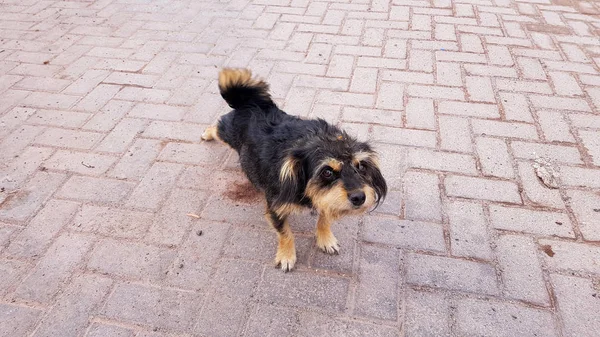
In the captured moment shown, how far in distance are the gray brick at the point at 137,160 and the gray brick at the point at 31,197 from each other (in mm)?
459

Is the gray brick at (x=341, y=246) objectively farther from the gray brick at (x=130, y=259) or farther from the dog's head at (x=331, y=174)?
the gray brick at (x=130, y=259)

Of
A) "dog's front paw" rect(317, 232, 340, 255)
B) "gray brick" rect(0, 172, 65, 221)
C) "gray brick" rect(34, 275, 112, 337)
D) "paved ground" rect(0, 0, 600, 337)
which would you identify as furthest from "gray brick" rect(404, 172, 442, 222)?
"gray brick" rect(0, 172, 65, 221)

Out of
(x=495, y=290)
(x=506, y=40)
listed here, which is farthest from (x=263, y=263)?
(x=506, y=40)

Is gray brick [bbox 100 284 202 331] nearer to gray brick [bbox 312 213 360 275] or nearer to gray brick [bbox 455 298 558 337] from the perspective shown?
gray brick [bbox 312 213 360 275]

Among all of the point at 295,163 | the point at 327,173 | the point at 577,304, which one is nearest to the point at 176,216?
the point at 295,163

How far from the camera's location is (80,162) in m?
3.70

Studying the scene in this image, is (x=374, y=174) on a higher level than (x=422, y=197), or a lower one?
higher

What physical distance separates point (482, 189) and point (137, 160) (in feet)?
9.61

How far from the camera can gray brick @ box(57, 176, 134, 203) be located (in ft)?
11.1

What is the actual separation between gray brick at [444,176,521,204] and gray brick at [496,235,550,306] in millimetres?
401

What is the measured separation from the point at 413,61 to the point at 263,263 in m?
3.28

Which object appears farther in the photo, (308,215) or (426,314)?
(308,215)

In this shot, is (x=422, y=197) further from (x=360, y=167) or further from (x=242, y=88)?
(x=242, y=88)

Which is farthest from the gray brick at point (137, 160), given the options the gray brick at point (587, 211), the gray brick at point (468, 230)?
the gray brick at point (587, 211)
